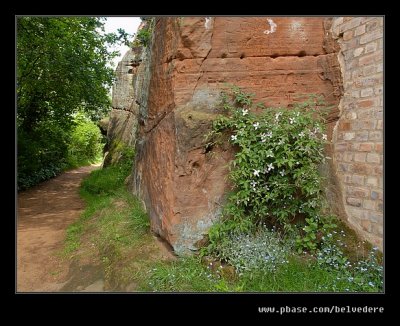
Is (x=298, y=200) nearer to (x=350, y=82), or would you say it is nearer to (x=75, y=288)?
(x=350, y=82)

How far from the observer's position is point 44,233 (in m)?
5.85

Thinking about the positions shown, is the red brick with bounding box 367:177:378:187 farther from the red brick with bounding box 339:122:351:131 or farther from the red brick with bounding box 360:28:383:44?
the red brick with bounding box 360:28:383:44

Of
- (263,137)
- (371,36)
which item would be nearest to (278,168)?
(263,137)

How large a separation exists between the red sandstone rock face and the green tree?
18.1ft

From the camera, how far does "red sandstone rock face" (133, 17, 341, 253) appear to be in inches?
163

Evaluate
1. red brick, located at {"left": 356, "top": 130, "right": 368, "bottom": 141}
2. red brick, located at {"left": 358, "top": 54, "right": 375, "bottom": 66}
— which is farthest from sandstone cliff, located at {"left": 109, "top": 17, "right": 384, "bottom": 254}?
red brick, located at {"left": 356, "top": 130, "right": 368, "bottom": 141}

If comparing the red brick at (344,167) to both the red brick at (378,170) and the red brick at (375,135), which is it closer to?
the red brick at (378,170)

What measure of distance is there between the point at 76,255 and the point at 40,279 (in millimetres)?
670

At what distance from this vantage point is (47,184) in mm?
10688

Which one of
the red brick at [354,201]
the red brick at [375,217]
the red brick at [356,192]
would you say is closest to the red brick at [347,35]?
the red brick at [356,192]

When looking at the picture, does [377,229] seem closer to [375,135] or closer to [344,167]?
[344,167]

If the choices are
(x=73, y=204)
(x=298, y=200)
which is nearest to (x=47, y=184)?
(x=73, y=204)

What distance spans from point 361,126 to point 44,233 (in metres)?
6.04

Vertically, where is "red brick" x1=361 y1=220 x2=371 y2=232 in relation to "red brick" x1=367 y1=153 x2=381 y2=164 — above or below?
below
